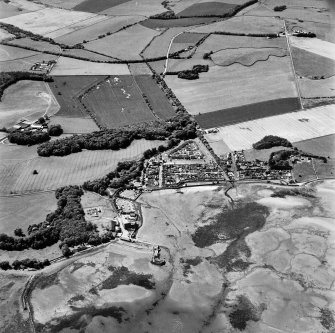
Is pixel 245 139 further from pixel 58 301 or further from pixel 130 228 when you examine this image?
pixel 58 301

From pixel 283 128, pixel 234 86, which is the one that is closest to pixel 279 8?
pixel 234 86

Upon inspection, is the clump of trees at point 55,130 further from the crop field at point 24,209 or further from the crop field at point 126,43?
the crop field at point 126,43

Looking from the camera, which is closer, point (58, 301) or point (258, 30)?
point (58, 301)

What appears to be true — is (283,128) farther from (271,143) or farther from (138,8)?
(138,8)

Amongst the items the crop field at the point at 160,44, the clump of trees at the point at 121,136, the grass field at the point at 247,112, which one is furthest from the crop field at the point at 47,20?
the grass field at the point at 247,112

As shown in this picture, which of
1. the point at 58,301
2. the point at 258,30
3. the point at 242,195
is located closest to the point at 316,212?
the point at 242,195

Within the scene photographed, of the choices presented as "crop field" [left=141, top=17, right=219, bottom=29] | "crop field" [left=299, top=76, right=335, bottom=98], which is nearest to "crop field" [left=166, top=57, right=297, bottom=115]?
"crop field" [left=299, top=76, right=335, bottom=98]
